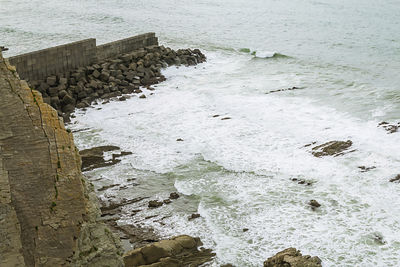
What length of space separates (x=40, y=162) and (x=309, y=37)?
31403mm

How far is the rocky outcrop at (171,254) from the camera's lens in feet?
31.2

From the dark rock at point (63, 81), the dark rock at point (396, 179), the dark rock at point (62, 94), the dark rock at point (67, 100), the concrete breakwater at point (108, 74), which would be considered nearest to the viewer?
the dark rock at point (396, 179)

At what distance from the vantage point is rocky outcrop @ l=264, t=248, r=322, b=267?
972cm

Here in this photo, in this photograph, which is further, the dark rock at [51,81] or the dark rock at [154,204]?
the dark rock at [51,81]

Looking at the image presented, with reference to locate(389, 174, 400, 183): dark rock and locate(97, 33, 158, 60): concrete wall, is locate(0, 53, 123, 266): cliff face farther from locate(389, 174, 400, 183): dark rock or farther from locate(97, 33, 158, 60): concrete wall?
locate(97, 33, 158, 60): concrete wall

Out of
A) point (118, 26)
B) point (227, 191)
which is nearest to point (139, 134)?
point (227, 191)

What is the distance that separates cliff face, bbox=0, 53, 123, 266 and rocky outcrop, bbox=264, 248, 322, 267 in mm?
4492

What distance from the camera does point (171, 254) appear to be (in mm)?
9953

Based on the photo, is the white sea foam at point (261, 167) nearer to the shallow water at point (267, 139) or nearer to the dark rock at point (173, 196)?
the shallow water at point (267, 139)

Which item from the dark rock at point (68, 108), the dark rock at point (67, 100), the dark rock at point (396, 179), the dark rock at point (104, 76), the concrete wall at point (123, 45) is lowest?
the dark rock at point (68, 108)

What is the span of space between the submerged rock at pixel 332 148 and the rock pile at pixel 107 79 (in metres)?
8.60

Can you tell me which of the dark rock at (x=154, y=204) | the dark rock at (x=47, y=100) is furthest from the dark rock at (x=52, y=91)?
the dark rock at (x=154, y=204)

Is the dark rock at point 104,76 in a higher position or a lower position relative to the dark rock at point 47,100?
higher

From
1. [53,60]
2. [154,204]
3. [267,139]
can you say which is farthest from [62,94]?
[154,204]
